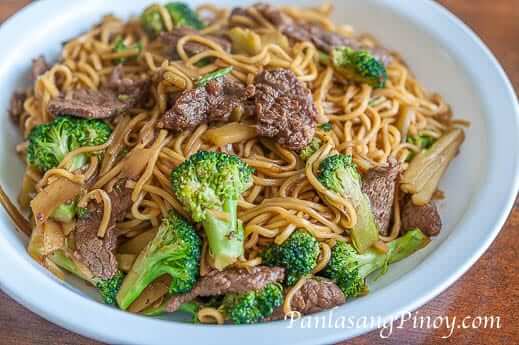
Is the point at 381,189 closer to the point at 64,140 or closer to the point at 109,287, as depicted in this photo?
the point at 109,287

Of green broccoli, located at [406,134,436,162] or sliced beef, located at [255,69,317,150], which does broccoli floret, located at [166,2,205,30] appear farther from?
green broccoli, located at [406,134,436,162]

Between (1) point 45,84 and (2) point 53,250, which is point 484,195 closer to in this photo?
(2) point 53,250

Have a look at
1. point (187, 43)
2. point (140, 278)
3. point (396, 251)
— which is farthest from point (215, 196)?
point (187, 43)

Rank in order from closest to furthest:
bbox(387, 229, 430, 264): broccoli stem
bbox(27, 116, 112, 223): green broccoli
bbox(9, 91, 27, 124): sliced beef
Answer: bbox(387, 229, 430, 264): broccoli stem < bbox(27, 116, 112, 223): green broccoli < bbox(9, 91, 27, 124): sliced beef

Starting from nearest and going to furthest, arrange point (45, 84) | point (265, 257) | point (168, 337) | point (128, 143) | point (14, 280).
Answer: point (168, 337) → point (14, 280) → point (265, 257) → point (128, 143) → point (45, 84)

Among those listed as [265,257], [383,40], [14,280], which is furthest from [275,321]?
[383,40]

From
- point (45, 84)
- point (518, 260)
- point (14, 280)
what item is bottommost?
point (518, 260)

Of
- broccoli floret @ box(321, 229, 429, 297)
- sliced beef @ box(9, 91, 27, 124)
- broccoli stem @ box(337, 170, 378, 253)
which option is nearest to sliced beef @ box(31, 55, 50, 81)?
sliced beef @ box(9, 91, 27, 124)
